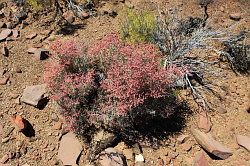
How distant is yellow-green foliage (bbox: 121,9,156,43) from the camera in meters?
5.61

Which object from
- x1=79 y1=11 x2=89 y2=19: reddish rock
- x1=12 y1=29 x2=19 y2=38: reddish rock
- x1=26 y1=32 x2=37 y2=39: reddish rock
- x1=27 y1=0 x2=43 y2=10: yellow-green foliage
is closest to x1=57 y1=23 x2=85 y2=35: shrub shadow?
x1=79 y1=11 x2=89 y2=19: reddish rock

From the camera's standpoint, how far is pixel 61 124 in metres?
5.10

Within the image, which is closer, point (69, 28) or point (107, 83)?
point (107, 83)

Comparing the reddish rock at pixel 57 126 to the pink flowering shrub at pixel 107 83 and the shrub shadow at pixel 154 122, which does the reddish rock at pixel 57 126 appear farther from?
the shrub shadow at pixel 154 122

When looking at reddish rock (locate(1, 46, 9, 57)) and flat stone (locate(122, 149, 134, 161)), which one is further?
reddish rock (locate(1, 46, 9, 57))

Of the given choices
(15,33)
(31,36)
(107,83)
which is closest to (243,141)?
(107,83)

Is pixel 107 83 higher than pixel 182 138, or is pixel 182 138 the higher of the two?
pixel 107 83

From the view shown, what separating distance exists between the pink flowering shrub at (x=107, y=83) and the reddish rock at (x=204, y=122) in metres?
0.40

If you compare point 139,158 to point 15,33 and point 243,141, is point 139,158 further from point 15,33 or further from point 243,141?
point 15,33

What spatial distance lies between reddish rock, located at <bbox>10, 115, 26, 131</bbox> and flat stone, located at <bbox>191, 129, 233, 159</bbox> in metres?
1.98

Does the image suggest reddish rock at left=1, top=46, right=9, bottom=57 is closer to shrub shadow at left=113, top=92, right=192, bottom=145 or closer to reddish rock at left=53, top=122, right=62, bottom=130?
reddish rock at left=53, top=122, right=62, bottom=130

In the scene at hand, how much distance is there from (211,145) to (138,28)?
1785 mm

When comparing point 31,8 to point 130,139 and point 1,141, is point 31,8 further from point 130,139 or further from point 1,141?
point 130,139

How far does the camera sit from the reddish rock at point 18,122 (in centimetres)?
494
